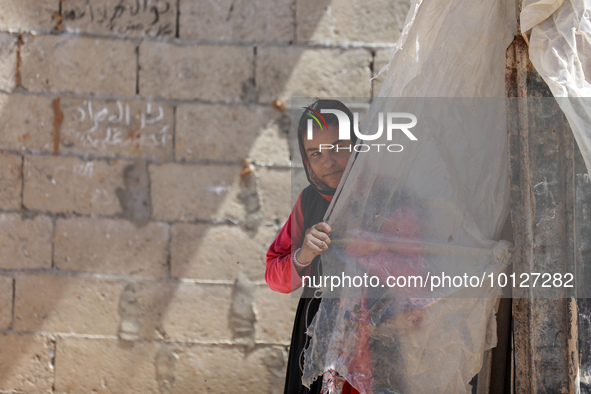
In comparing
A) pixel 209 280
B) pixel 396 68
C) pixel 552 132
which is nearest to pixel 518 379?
pixel 552 132

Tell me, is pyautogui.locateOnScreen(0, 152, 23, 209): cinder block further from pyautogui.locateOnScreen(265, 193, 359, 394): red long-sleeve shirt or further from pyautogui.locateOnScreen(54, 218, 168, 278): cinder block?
pyautogui.locateOnScreen(265, 193, 359, 394): red long-sleeve shirt

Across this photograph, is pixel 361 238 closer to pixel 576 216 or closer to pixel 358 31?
pixel 576 216

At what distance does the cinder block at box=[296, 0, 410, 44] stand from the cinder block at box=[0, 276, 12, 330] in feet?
8.15

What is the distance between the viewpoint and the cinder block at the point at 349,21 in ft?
9.29

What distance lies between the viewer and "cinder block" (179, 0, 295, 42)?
2.87m

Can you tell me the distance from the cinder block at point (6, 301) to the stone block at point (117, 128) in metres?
0.96

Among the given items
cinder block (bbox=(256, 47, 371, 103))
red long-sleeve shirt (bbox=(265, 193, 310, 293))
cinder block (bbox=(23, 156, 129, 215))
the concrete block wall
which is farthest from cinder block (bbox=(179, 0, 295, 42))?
red long-sleeve shirt (bbox=(265, 193, 310, 293))

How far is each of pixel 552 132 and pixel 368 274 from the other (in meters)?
0.76

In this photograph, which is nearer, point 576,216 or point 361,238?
point 576,216

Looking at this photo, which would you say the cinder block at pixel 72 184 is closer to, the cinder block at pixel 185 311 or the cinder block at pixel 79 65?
the cinder block at pixel 79 65

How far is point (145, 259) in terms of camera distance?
9.66 feet

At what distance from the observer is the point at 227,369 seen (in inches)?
115

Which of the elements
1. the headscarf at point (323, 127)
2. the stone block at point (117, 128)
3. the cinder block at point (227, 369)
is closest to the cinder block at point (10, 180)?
the stone block at point (117, 128)

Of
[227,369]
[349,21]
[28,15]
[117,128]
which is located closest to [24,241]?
[117,128]
